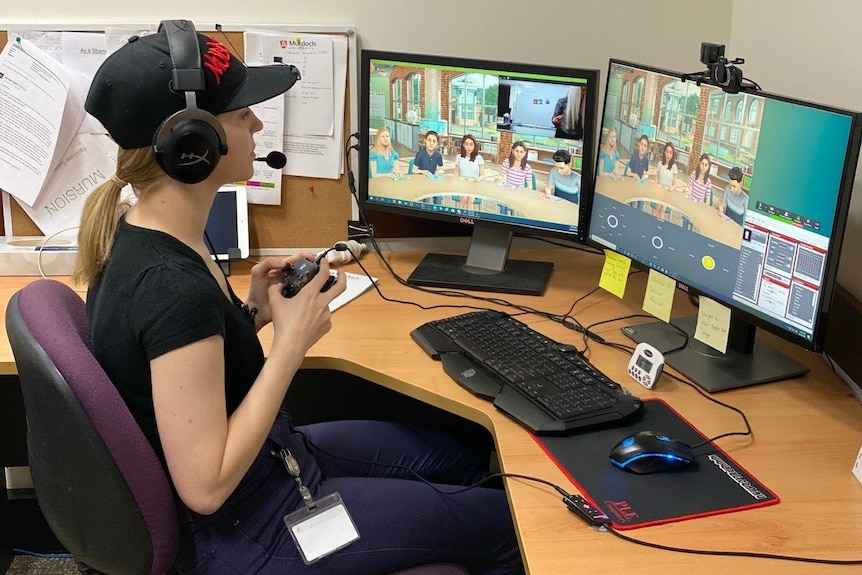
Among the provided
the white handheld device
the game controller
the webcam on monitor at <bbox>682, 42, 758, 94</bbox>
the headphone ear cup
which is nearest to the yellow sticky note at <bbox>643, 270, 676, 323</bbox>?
the white handheld device

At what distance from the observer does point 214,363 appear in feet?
3.76

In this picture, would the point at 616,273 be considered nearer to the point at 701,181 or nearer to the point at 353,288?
the point at 701,181

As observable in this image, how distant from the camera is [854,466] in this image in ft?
3.92

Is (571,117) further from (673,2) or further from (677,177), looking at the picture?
(673,2)

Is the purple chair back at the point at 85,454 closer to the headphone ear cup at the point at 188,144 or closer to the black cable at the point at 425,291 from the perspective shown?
the headphone ear cup at the point at 188,144

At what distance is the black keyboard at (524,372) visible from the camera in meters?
1.33

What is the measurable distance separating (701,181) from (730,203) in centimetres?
7

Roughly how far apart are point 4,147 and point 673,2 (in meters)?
1.52

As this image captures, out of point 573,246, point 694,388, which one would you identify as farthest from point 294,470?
point 573,246

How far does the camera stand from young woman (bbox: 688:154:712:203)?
1460mm

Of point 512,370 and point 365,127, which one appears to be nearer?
point 512,370

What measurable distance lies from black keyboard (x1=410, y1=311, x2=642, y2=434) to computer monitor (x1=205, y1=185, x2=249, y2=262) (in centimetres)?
57

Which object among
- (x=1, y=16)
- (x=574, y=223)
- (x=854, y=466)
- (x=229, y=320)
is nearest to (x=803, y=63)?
(x=574, y=223)

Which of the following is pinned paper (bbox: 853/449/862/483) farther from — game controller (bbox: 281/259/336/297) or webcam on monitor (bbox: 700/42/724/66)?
game controller (bbox: 281/259/336/297)
